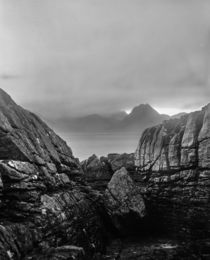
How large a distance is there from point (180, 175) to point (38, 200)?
29478mm

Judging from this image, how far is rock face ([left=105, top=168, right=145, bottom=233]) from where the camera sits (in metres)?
61.6

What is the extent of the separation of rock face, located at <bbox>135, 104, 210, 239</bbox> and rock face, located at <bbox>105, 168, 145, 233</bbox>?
3019 mm

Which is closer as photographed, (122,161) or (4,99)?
(4,99)

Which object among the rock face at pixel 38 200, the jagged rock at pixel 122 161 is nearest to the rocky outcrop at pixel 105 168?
the jagged rock at pixel 122 161

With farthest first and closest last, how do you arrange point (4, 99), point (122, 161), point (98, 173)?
1. point (98, 173)
2. point (122, 161)
3. point (4, 99)

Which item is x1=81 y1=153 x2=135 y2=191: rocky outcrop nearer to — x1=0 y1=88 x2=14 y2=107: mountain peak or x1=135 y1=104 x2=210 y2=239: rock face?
x1=135 y1=104 x2=210 y2=239: rock face

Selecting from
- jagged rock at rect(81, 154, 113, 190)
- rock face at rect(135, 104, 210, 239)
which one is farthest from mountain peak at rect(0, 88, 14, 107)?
rock face at rect(135, 104, 210, 239)

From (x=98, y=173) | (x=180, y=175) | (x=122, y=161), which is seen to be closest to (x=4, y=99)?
(x=98, y=173)

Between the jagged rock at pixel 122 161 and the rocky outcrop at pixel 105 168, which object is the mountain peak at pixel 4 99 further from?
the jagged rock at pixel 122 161

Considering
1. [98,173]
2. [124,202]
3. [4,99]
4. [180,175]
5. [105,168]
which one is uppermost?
[4,99]

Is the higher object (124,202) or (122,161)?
(122,161)

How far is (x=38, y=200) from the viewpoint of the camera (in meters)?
45.1

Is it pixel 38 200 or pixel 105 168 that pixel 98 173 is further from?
pixel 38 200

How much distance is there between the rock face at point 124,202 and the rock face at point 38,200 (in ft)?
9.13
